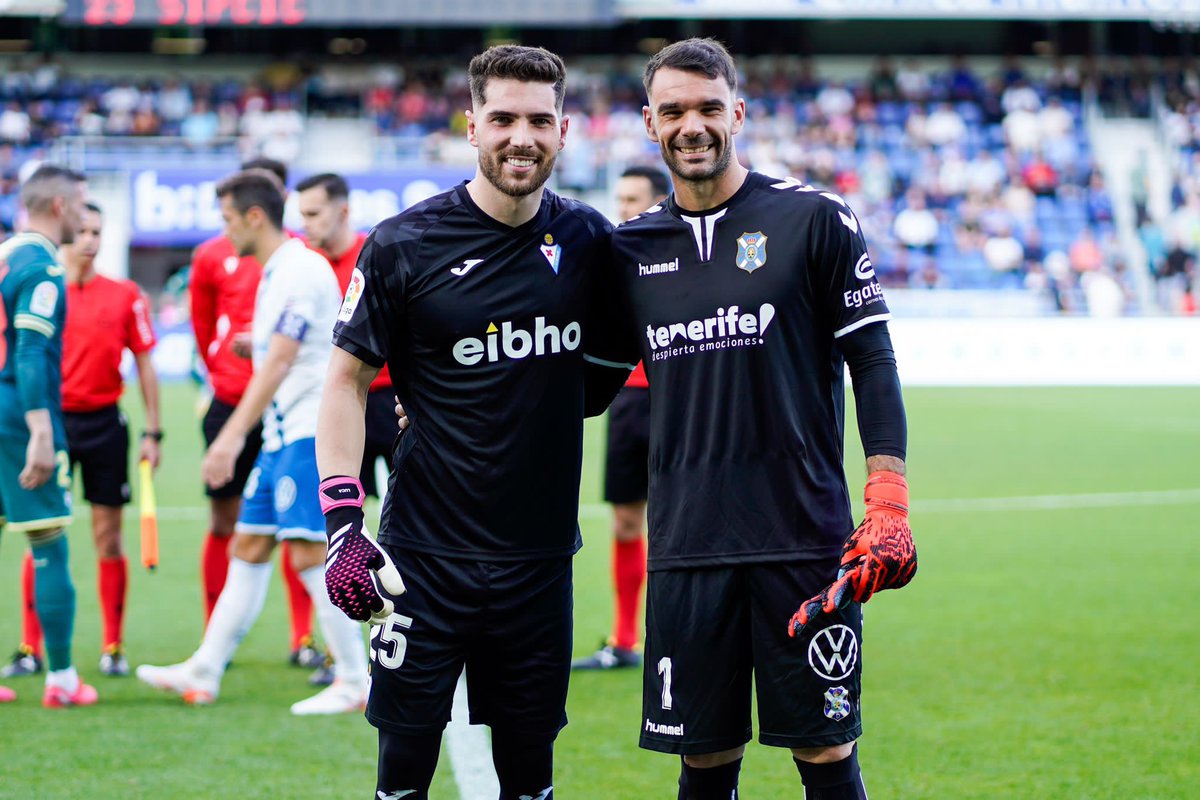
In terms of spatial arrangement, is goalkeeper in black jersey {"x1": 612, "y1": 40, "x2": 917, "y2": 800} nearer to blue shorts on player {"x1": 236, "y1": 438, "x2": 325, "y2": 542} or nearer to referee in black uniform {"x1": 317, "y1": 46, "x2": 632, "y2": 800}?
referee in black uniform {"x1": 317, "y1": 46, "x2": 632, "y2": 800}

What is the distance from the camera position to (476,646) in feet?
12.5

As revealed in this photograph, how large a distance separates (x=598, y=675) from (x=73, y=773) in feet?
8.41

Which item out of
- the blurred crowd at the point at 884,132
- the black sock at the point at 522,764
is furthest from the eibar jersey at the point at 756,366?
the blurred crowd at the point at 884,132

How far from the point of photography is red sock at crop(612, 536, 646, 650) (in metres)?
7.12

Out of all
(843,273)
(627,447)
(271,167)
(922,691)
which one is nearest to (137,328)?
(271,167)

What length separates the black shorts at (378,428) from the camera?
685cm

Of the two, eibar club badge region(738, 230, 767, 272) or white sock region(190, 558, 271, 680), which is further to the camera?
white sock region(190, 558, 271, 680)

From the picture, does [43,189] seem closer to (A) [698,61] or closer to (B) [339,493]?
(B) [339,493]

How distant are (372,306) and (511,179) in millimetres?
498

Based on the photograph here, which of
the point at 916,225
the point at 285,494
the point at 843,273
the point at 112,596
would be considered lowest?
the point at 112,596

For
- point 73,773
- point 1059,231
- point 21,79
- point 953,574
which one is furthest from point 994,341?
point 21,79

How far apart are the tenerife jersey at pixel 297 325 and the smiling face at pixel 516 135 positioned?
249 centimetres

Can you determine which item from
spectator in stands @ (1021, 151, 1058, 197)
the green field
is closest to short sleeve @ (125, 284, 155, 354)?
the green field

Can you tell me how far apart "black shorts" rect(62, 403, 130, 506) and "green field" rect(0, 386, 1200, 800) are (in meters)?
0.86
